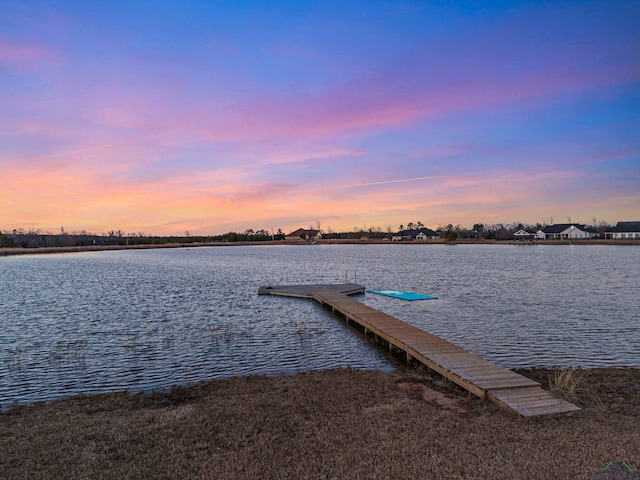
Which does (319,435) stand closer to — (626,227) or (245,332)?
(245,332)

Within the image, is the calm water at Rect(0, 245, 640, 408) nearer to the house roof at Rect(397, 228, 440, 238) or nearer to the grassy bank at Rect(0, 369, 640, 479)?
the grassy bank at Rect(0, 369, 640, 479)

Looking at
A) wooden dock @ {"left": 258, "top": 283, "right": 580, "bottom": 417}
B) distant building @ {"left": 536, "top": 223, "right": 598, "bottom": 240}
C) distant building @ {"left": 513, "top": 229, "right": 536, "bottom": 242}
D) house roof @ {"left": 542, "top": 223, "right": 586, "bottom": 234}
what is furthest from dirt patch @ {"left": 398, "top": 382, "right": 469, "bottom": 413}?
distant building @ {"left": 513, "top": 229, "right": 536, "bottom": 242}

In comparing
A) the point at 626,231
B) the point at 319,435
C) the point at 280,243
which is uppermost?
the point at 626,231

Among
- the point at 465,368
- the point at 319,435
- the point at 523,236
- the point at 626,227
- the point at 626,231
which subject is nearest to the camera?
the point at 319,435

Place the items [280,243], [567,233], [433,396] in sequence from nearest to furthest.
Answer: [433,396]
[567,233]
[280,243]

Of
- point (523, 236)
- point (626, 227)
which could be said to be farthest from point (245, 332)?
point (523, 236)

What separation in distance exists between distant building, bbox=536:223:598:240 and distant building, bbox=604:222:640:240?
637 centimetres

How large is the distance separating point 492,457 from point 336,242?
172483 mm

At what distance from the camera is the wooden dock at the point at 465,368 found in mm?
7619

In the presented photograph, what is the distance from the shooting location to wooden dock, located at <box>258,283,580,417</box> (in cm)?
762

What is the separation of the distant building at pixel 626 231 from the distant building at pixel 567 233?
637 centimetres

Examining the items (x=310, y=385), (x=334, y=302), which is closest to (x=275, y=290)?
(x=334, y=302)

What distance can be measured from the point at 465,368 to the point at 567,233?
142m

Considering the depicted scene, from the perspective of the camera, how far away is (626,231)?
4779 inches
